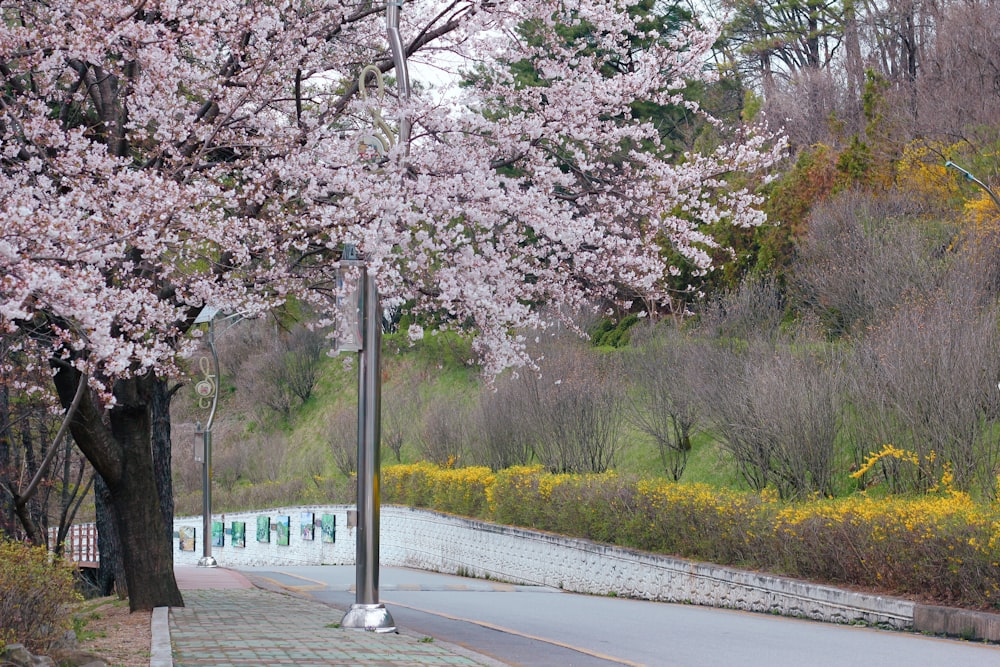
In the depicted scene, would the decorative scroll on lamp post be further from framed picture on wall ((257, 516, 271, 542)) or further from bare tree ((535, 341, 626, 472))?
framed picture on wall ((257, 516, 271, 542))

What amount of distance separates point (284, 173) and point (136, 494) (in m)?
5.02

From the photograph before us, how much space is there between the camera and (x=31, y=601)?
8.45 metres

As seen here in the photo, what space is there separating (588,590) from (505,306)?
10821 mm

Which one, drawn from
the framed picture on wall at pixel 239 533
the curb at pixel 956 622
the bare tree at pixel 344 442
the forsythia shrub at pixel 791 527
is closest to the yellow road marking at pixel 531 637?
the curb at pixel 956 622

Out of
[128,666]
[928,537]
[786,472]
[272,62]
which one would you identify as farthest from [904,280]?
[128,666]

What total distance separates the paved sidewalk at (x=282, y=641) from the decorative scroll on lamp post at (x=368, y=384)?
376 mm

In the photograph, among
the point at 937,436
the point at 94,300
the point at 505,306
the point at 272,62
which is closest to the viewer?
the point at 94,300

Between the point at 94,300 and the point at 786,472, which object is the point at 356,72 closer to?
the point at 94,300

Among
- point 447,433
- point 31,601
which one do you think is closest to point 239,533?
point 447,433

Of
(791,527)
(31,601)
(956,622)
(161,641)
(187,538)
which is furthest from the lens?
(187,538)

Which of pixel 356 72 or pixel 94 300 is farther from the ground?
pixel 356 72

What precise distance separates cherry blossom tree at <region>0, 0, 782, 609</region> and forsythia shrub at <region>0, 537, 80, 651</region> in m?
1.44

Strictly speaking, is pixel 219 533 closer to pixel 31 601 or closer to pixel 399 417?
pixel 399 417

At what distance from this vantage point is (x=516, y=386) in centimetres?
2998
